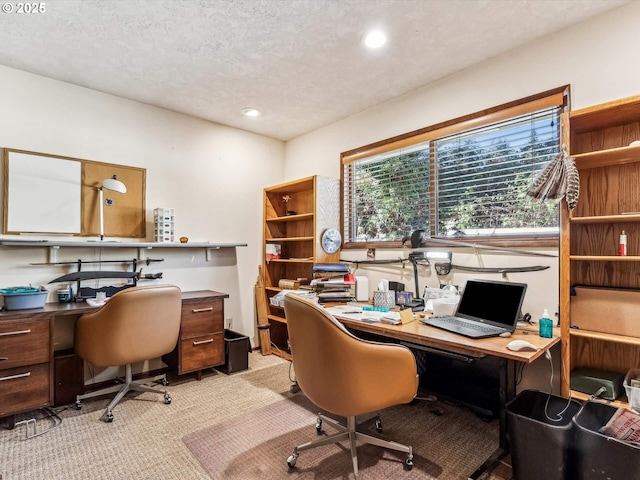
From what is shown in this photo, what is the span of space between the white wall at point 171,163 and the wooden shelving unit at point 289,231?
17 centimetres

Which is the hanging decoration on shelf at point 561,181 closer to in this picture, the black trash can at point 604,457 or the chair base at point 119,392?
the black trash can at point 604,457

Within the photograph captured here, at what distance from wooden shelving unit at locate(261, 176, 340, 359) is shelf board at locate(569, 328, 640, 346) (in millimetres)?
2120

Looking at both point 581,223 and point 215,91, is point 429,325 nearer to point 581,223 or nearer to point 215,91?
point 581,223

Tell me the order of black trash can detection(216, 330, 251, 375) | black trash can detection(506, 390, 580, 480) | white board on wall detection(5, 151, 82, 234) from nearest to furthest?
black trash can detection(506, 390, 580, 480) → white board on wall detection(5, 151, 82, 234) → black trash can detection(216, 330, 251, 375)

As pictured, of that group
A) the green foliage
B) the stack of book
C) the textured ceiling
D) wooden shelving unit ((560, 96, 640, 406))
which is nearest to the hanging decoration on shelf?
Answer: wooden shelving unit ((560, 96, 640, 406))

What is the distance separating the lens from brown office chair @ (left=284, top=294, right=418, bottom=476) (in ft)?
5.43

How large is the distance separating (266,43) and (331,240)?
1.85 metres

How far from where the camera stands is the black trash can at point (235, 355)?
3266mm

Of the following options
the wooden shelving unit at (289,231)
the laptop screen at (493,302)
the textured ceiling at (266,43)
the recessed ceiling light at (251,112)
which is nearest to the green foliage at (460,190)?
the wooden shelving unit at (289,231)

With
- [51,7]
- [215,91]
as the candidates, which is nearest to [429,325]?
[215,91]

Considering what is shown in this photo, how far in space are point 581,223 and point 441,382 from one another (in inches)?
58.8

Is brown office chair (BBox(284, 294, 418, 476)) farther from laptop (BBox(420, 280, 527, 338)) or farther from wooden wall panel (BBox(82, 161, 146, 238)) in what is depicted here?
wooden wall panel (BBox(82, 161, 146, 238))

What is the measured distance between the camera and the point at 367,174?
3506mm

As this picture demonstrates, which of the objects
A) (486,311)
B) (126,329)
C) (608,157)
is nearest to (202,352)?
(126,329)
